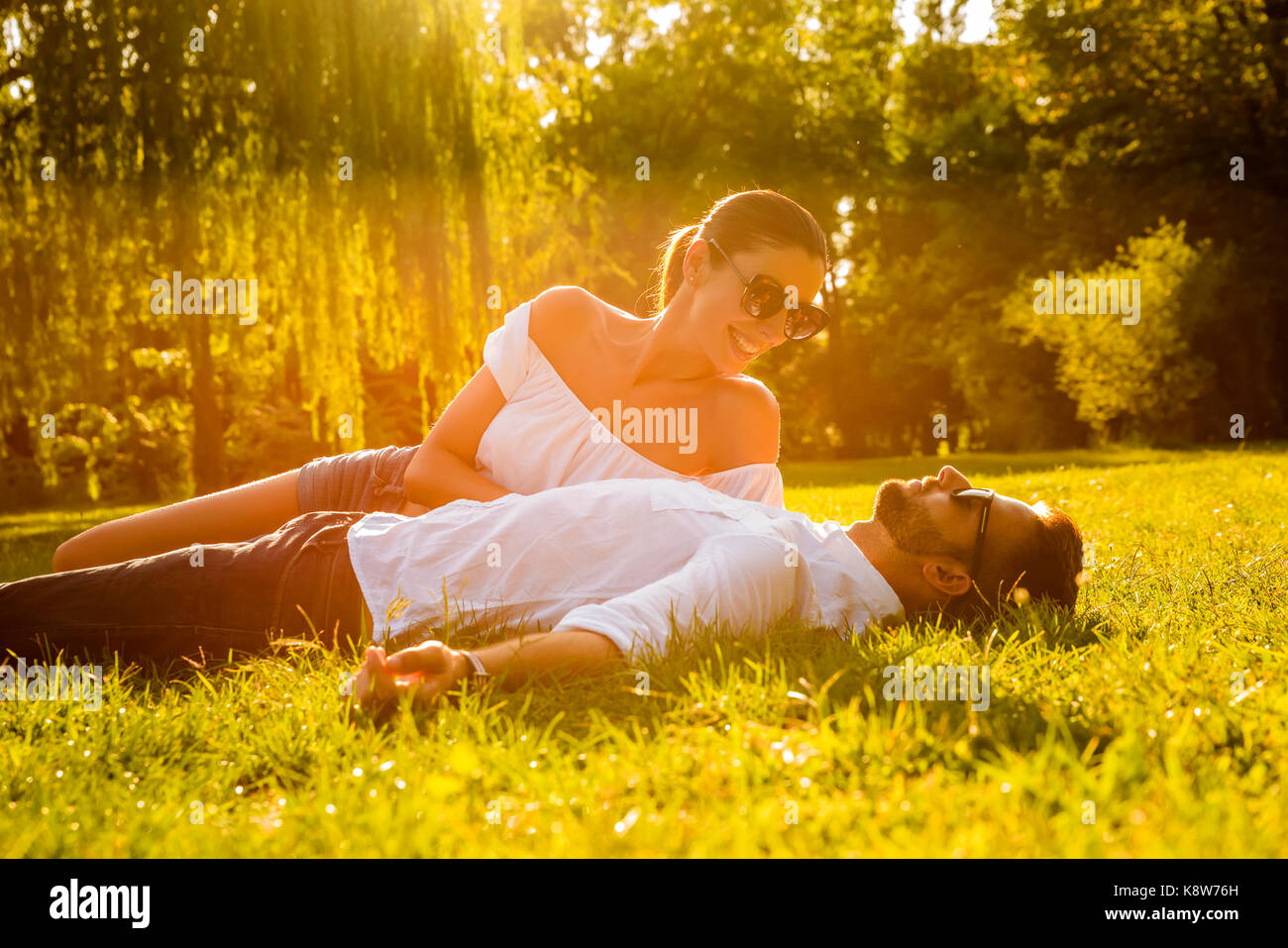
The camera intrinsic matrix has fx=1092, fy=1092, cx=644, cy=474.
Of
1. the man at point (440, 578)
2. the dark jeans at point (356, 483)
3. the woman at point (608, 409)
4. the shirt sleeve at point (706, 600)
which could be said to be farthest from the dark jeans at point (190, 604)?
the dark jeans at point (356, 483)

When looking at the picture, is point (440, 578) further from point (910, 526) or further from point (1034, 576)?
point (1034, 576)

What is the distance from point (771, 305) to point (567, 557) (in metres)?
1.70

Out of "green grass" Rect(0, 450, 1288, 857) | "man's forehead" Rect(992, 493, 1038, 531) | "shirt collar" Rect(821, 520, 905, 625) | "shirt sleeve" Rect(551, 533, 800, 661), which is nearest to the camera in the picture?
"green grass" Rect(0, 450, 1288, 857)

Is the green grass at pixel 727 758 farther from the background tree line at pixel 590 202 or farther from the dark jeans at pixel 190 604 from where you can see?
the background tree line at pixel 590 202

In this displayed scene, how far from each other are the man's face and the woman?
86 cm

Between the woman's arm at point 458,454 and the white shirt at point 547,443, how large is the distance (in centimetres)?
4

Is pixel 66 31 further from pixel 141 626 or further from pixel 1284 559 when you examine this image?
pixel 1284 559

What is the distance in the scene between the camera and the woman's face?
14.7 feet

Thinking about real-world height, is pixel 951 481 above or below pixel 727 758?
above

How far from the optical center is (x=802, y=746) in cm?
218

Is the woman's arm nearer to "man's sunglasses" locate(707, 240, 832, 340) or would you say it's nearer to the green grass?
"man's sunglasses" locate(707, 240, 832, 340)

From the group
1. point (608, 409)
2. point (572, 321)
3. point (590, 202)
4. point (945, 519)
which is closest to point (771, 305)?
point (608, 409)

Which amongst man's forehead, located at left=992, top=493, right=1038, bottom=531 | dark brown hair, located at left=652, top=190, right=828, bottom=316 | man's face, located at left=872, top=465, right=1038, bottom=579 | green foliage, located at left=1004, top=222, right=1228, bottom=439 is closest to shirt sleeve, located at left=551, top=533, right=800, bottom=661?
man's face, located at left=872, top=465, right=1038, bottom=579

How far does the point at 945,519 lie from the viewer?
11.6 feet
